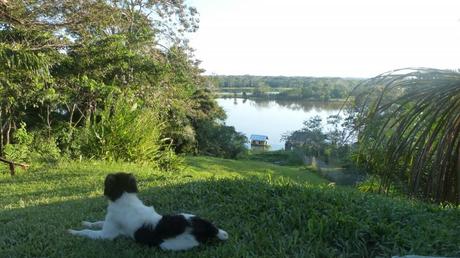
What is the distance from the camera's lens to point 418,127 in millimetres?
5277

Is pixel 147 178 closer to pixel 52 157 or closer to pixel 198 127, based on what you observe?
pixel 52 157

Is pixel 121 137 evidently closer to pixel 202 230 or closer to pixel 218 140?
pixel 202 230

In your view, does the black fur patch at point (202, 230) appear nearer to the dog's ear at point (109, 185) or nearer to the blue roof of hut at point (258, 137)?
the dog's ear at point (109, 185)

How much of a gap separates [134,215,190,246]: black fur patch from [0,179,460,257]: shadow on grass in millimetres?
68

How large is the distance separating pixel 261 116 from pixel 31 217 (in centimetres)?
6653

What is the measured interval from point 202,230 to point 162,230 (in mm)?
286

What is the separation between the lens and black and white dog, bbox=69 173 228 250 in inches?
132

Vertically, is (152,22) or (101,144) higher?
(152,22)

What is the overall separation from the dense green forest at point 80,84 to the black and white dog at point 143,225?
6.55 metres

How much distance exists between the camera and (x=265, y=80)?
58438mm

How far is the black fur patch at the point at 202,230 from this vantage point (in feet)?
11.1

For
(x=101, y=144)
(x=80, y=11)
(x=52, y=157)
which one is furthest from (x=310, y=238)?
(x=80, y=11)

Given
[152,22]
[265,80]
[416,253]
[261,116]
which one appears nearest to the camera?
[416,253]

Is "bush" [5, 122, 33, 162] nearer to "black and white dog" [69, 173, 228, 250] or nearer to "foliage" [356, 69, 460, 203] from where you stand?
"black and white dog" [69, 173, 228, 250]
